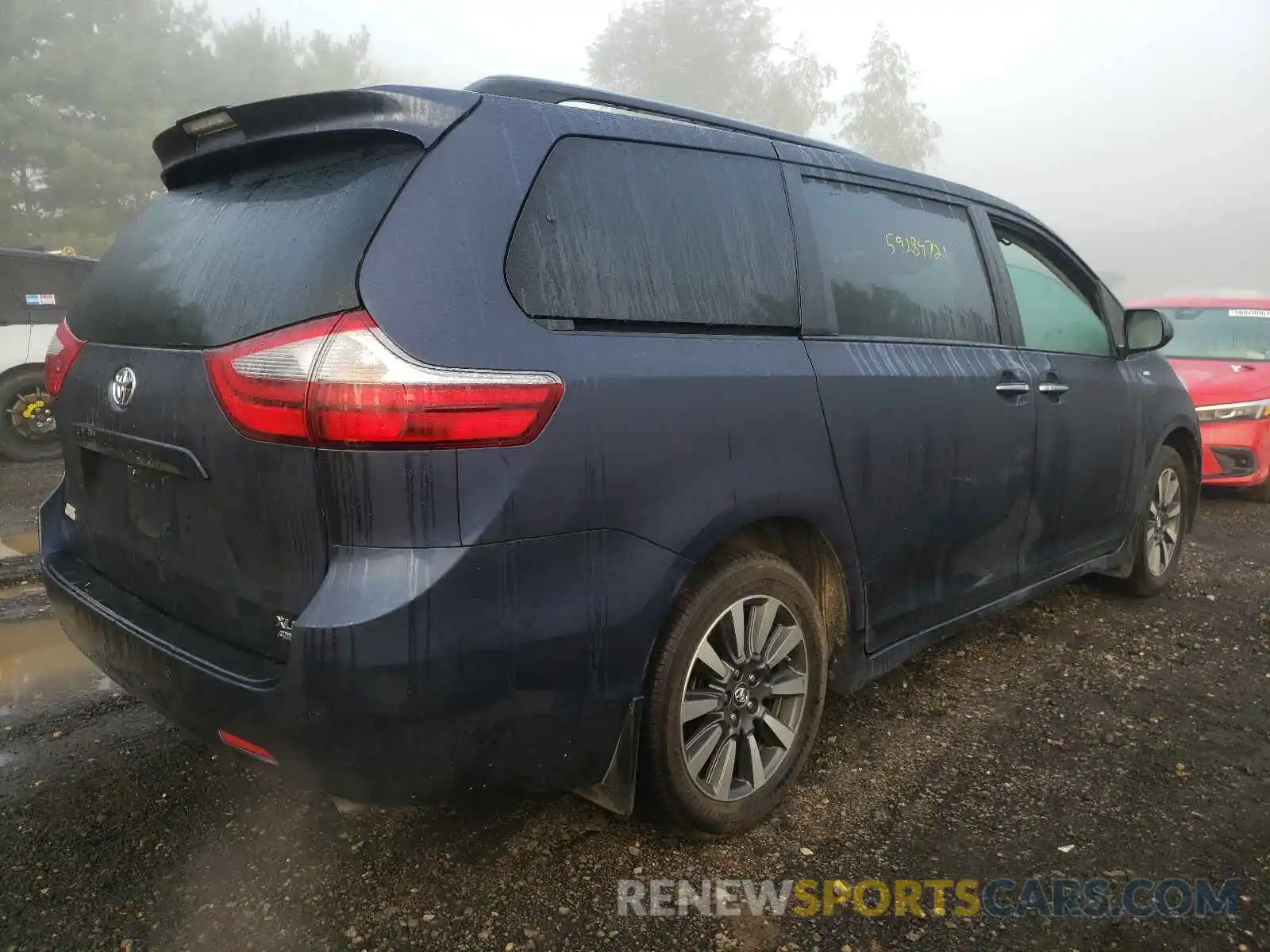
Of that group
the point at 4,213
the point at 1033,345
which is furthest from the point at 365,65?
the point at 1033,345

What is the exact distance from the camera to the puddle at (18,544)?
16.8ft

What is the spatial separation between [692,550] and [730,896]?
849mm

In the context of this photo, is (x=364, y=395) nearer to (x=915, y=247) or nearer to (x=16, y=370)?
(x=915, y=247)

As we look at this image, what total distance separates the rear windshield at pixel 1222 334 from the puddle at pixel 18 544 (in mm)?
8271

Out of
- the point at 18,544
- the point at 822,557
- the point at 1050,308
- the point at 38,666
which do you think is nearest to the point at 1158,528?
the point at 1050,308

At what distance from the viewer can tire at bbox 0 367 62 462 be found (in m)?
7.59

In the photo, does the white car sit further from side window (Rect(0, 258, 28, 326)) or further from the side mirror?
the side mirror

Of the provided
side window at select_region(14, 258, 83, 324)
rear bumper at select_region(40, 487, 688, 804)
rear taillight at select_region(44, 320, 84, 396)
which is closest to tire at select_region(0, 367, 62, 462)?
side window at select_region(14, 258, 83, 324)

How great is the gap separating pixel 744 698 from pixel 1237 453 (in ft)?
19.8

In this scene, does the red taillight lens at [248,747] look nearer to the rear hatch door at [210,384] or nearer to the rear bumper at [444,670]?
the rear bumper at [444,670]

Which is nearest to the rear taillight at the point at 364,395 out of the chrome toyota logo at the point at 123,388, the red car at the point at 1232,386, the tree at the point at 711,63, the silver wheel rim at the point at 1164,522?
the chrome toyota logo at the point at 123,388

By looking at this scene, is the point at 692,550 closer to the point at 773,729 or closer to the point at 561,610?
the point at 561,610

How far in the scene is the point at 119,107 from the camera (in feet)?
81.8

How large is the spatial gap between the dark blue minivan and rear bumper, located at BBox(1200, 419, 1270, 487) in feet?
16.4
